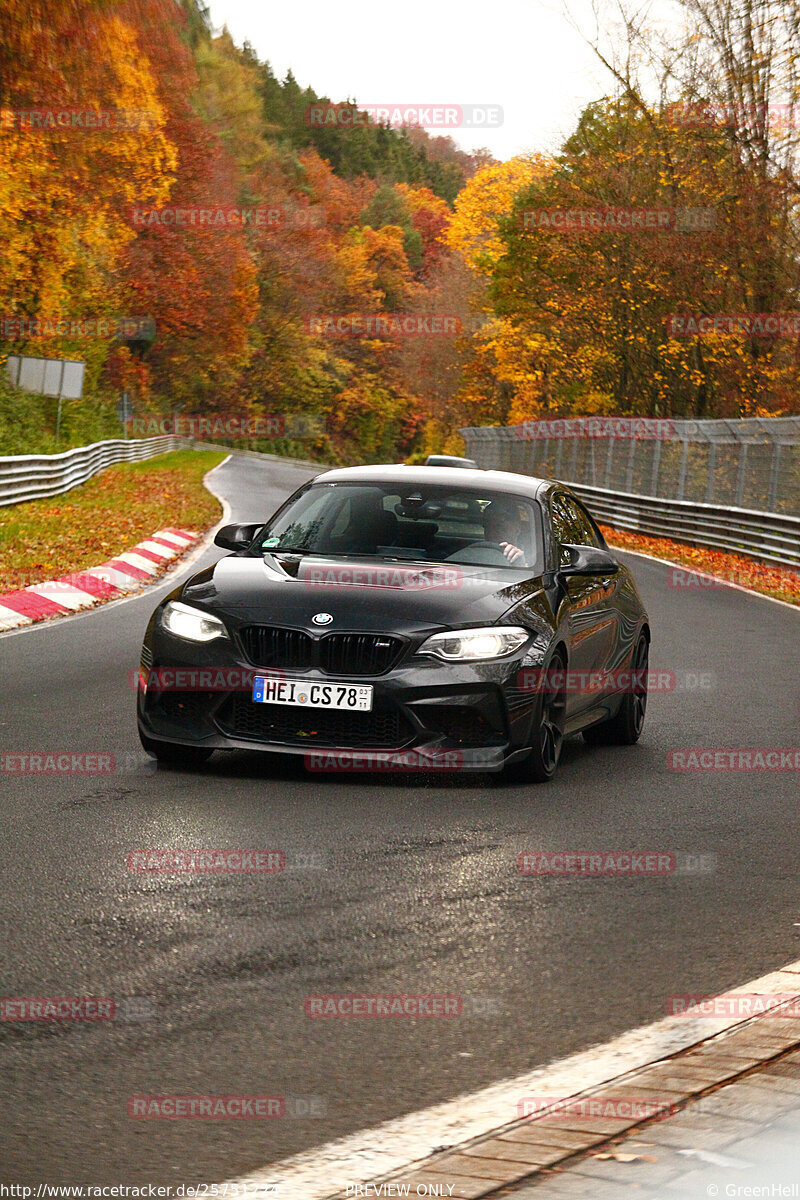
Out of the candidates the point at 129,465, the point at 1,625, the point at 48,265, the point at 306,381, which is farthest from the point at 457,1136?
the point at 306,381

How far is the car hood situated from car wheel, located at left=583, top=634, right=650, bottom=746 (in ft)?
4.73

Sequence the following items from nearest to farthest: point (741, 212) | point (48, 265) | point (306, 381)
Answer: point (741, 212) → point (48, 265) → point (306, 381)

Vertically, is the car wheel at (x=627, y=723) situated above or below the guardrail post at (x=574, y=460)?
below

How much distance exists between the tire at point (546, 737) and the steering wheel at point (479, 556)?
2.21 feet

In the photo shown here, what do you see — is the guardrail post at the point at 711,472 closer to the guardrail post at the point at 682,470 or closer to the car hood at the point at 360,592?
the guardrail post at the point at 682,470

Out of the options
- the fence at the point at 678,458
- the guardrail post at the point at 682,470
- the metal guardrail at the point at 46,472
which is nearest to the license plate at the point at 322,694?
the fence at the point at 678,458

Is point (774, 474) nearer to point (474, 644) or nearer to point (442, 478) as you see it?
point (442, 478)

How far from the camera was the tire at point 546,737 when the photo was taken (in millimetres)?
8156

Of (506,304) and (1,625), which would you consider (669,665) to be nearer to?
(1,625)

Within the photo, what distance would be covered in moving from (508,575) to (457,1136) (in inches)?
205

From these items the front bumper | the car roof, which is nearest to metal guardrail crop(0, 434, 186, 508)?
the car roof

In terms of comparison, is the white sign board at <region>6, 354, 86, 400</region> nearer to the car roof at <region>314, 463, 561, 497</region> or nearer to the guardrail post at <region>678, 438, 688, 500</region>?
the guardrail post at <region>678, 438, 688, 500</region>

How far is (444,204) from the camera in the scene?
161m

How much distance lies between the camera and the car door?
29.1 feet
